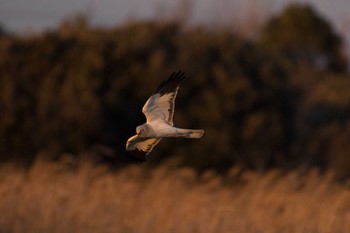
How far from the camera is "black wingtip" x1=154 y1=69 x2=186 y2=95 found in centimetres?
347

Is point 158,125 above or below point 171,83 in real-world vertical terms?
below

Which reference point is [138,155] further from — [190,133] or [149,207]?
[149,207]

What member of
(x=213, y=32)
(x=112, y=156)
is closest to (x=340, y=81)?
(x=213, y=32)

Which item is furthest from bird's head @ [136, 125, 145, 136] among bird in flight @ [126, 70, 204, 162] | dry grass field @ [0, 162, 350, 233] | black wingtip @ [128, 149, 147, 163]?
dry grass field @ [0, 162, 350, 233]

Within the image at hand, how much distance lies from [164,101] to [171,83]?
0.46 ft

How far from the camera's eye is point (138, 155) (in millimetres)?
3500

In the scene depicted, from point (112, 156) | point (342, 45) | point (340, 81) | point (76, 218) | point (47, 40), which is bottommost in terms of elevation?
point (76, 218)

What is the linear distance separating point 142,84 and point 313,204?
6783 millimetres

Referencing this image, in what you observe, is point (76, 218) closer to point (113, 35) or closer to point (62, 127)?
point (62, 127)

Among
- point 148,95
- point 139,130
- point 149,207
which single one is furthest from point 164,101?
point 148,95

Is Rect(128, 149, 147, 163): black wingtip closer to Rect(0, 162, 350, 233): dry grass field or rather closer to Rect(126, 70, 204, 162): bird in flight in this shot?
Rect(126, 70, 204, 162): bird in flight

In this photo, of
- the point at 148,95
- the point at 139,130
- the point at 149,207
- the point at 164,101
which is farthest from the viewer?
the point at 148,95

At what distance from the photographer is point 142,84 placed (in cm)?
1691

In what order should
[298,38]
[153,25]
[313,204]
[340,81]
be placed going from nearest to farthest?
[313,204] → [153,25] → [340,81] → [298,38]
